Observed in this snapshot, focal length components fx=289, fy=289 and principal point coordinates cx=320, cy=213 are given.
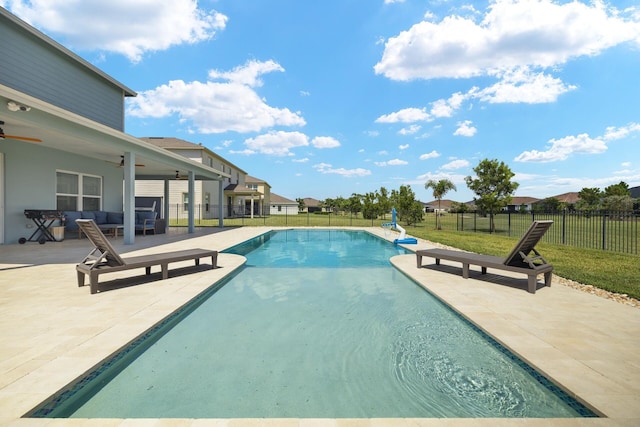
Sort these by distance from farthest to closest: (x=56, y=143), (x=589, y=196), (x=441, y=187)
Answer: (x=589, y=196) → (x=441, y=187) → (x=56, y=143)

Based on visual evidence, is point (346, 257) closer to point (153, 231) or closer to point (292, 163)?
point (153, 231)

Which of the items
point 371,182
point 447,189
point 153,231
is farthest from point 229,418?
point 371,182

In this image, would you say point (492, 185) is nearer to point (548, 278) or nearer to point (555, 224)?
point (555, 224)

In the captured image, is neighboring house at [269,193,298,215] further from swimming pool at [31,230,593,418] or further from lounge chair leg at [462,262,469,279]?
swimming pool at [31,230,593,418]

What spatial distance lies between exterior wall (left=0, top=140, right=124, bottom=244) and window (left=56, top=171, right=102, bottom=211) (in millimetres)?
392

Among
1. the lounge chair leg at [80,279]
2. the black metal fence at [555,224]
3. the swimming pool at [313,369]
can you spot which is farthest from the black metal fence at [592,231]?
the lounge chair leg at [80,279]

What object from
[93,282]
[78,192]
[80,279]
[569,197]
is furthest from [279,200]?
[569,197]

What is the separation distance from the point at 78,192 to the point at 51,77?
463cm

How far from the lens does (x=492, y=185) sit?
2006cm

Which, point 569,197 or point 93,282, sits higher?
point 569,197

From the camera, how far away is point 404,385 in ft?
8.18

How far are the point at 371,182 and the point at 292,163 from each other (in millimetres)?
12832

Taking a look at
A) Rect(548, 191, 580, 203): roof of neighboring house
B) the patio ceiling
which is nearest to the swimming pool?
the patio ceiling

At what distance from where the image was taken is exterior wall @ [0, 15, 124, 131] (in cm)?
1005
